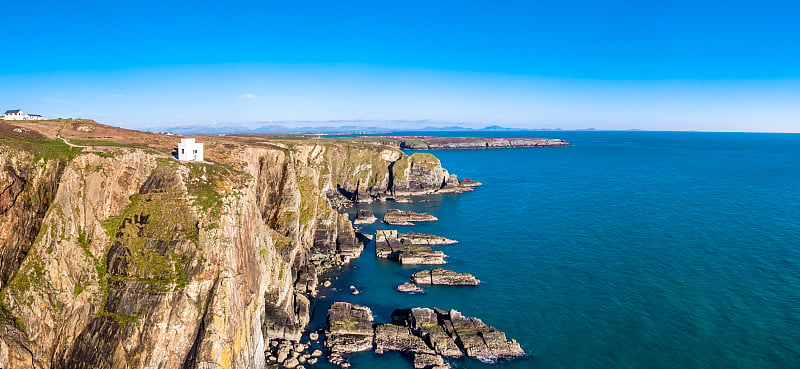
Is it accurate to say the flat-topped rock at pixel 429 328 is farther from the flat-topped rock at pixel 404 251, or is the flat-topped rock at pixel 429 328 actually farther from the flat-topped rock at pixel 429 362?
the flat-topped rock at pixel 404 251

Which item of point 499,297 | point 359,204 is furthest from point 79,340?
point 359,204

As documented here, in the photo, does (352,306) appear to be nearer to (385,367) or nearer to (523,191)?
(385,367)

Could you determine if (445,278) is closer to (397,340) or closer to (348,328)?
(397,340)

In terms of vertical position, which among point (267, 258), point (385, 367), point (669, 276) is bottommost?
point (385, 367)

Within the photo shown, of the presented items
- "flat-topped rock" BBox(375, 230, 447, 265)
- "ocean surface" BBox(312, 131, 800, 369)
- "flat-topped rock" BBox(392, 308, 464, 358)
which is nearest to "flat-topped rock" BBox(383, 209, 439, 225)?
"ocean surface" BBox(312, 131, 800, 369)

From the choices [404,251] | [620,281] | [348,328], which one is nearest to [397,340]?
[348,328]

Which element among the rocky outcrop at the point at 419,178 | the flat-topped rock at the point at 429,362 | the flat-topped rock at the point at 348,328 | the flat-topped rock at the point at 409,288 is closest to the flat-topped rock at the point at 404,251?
the flat-topped rock at the point at 409,288
